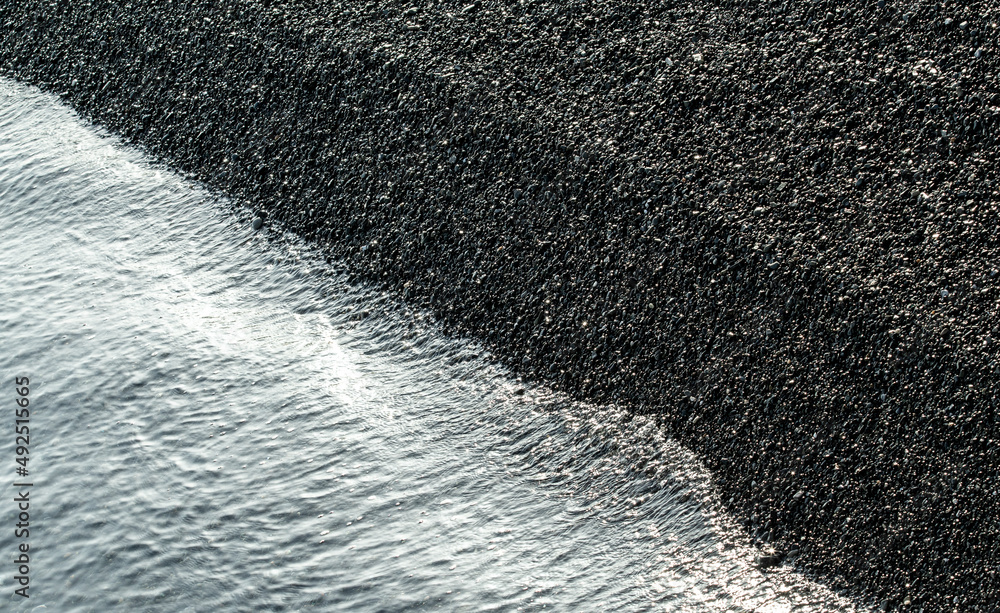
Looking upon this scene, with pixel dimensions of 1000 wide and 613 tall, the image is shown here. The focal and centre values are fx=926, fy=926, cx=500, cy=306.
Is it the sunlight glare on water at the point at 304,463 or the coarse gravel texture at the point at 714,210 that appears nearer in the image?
the coarse gravel texture at the point at 714,210

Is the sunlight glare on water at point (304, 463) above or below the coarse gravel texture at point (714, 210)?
below

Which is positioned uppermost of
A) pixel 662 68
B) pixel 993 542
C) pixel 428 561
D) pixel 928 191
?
pixel 662 68

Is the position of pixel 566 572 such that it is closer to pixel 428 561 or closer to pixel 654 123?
pixel 428 561

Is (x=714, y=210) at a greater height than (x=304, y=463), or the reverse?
(x=714, y=210)

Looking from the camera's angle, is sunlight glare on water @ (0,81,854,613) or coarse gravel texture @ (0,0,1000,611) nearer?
coarse gravel texture @ (0,0,1000,611)

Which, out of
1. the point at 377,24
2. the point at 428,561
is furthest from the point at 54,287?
the point at 428,561
